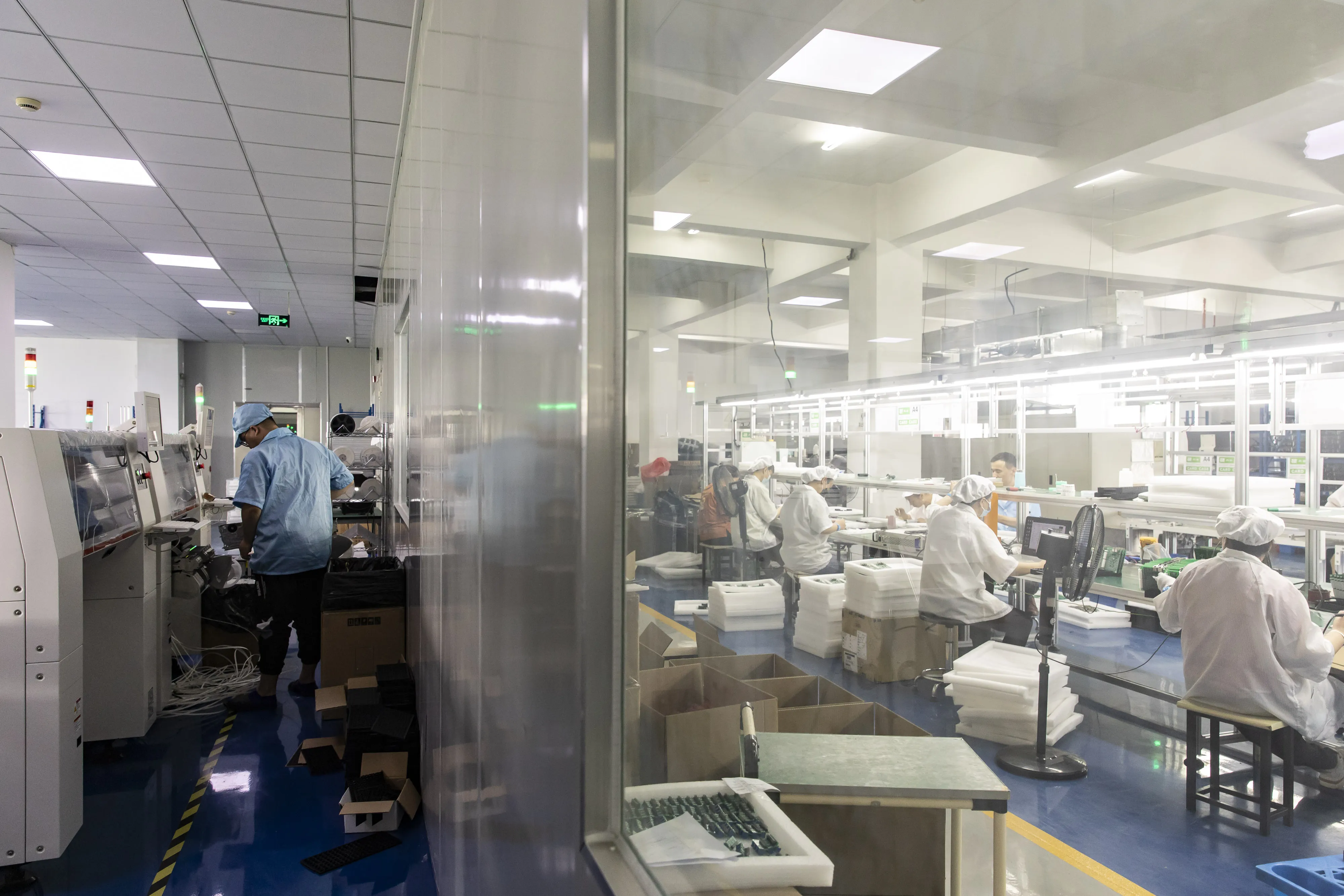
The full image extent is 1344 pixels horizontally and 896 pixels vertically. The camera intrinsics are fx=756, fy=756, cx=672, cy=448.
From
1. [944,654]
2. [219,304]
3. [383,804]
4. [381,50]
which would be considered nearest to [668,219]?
[944,654]

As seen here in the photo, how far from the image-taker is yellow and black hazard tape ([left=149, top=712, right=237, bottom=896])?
2.53 meters

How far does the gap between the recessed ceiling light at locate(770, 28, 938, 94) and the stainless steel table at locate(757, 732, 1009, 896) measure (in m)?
0.39

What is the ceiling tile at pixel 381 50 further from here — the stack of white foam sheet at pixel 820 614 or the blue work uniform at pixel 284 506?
the stack of white foam sheet at pixel 820 614

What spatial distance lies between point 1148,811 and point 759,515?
0.31 meters

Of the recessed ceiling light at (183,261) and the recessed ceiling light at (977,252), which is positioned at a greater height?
the recessed ceiling light at (183,261)

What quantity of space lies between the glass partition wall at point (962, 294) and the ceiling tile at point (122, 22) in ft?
10.7

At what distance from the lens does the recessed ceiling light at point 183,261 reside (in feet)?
22.4

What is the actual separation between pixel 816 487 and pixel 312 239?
6635 mm

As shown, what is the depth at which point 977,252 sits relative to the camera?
0.42m

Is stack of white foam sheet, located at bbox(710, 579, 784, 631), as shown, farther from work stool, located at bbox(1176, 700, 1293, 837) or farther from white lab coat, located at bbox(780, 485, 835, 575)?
work stool, located at bbox(1176, 700, 1293, 837)

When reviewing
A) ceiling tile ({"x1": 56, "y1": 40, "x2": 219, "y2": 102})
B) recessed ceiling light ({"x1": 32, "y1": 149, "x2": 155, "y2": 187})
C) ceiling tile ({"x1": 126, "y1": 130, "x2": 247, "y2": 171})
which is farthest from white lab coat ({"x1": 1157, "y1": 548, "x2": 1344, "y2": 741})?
recessed ceiling light ({"x1": 32, "y1": 149, "x2": 155, "y2": 187})

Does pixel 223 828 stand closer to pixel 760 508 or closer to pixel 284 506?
pixel 284 506

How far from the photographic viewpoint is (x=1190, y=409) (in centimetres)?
38

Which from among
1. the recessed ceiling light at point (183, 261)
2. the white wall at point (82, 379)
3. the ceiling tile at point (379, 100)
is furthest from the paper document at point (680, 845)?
the white wall at point (82, 379)
